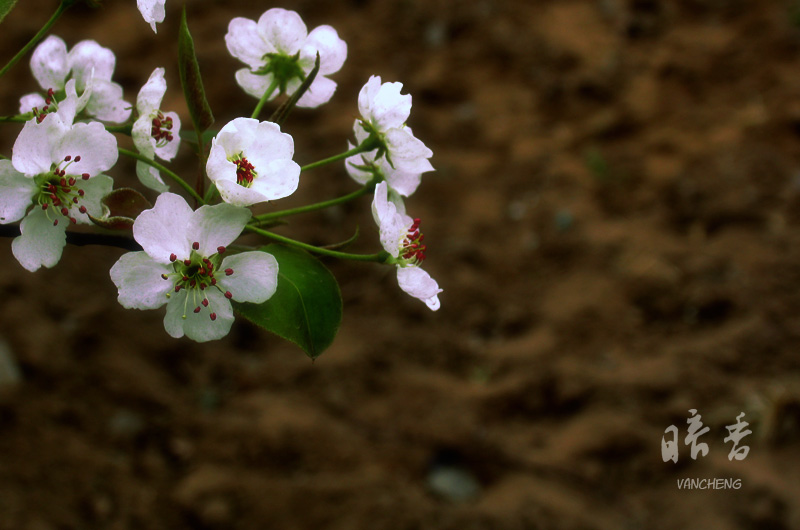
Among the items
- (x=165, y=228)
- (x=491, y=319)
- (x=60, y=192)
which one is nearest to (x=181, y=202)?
(x=165, y=228)

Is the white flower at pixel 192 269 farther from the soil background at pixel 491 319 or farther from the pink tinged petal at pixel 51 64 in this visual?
the soil background at pixel 491 319

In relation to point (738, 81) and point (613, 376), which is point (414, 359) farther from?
point (738, 81)

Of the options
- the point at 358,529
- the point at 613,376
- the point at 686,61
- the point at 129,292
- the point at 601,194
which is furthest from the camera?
the point at 686,61

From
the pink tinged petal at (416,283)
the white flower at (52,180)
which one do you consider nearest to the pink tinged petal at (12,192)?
the white flower at (52,180)

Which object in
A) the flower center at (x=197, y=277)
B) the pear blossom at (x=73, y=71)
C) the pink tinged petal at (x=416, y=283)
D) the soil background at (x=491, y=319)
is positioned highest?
the soil background at (x=491, y=319)

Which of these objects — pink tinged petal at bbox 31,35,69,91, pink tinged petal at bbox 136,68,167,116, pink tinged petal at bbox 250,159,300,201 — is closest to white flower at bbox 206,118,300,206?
pink tinged petal at bbox 250,159,300,201

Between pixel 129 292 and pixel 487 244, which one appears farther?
pixel 487 244

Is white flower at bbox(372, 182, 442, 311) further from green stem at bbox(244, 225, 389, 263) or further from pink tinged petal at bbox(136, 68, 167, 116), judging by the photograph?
pink tinged petal at bbox(136, 68, 167, 116)

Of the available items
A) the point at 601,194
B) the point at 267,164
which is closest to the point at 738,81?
the point at 601,194
